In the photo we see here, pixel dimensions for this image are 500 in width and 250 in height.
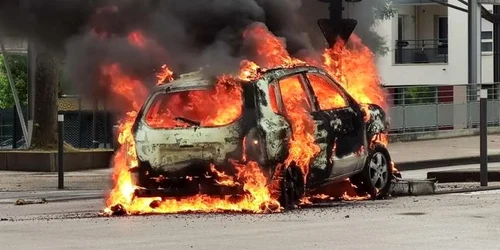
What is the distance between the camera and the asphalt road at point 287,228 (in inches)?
372

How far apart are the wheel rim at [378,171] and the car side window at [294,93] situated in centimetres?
134

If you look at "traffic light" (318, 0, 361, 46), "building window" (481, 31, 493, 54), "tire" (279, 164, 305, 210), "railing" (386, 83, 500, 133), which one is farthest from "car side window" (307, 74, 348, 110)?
"building window" (481, 31, 493, 54)

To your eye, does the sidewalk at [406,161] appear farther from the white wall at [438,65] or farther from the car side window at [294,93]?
the white wall at [438,65]

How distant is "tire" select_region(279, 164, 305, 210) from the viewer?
12.1 metres

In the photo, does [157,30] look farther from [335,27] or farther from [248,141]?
[335,27]

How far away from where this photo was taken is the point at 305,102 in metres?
12.7

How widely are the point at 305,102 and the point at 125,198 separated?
2.18 m

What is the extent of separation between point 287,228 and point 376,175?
11.1 feet

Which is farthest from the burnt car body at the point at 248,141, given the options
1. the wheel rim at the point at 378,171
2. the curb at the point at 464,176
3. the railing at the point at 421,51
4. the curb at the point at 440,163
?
the railing at the point at 421,51

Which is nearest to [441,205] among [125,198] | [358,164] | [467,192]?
[358,164]

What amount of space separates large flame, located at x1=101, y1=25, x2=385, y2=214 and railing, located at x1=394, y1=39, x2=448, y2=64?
36.2m

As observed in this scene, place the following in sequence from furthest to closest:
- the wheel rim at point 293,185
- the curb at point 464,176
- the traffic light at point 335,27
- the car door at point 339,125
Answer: the curb at point 464,176
the traffic light at point 335,27
the car door at point 339,125
the wheel rim at point 293,185

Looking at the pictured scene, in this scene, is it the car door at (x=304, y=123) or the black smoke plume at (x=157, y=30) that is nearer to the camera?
the car door at (x=304, y=123)

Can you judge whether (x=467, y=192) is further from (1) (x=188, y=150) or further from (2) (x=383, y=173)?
(1) (x=188, y=150)
